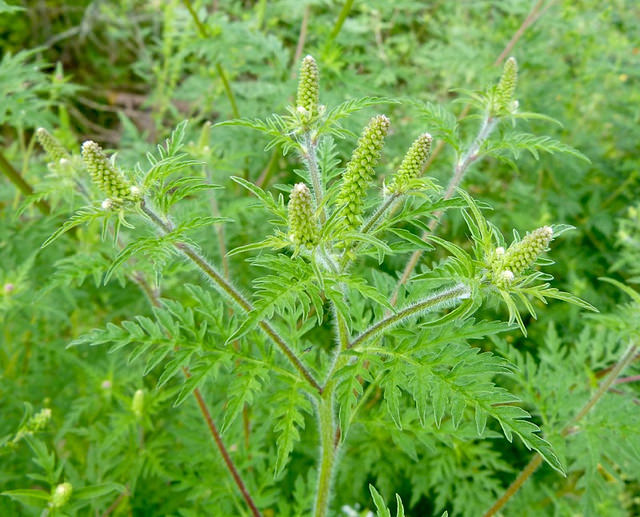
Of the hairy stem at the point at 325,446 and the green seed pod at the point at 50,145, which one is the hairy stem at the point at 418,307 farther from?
the green seed pod at the point at 50,145

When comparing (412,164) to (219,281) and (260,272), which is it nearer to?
(219,281)

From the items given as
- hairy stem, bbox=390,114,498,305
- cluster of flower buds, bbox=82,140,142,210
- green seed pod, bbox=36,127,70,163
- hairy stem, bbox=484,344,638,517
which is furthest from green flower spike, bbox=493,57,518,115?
green seed pod, bbox=36,127,70,163

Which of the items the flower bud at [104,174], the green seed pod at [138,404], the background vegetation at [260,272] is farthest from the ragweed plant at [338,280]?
the green seed pod at [138,404]

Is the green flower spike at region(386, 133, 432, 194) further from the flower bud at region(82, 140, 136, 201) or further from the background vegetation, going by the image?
the flower bud at region(82, 140, 136, 201)

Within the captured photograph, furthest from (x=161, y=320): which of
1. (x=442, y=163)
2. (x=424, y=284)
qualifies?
(x=442, y=163)

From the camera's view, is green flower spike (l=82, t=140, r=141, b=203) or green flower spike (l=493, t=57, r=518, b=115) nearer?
green flower spike (l=82, t=140, r=141, b=203)

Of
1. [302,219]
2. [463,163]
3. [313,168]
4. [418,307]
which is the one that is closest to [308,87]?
[313,168]
